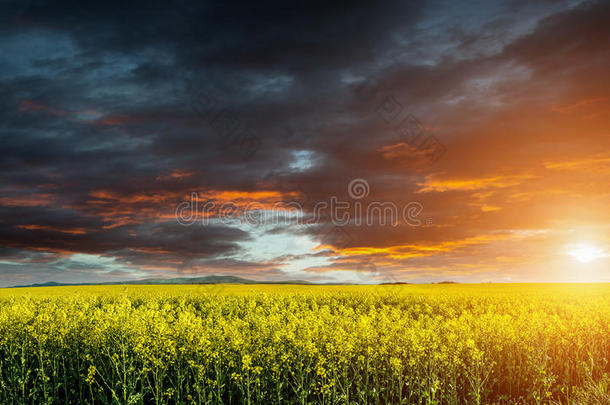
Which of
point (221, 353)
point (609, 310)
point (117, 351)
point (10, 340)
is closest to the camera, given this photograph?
point (221, 353)

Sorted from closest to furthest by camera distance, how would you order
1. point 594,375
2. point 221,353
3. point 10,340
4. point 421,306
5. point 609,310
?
1. point 221,353
2. point 594,375
3. point 10,340
4. point 609,310
5. point 421,306

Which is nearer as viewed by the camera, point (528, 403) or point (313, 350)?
point (313, 350)

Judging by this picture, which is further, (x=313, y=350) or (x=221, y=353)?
(x=221, y=353)

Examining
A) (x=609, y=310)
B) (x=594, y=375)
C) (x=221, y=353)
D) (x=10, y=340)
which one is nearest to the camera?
(x=221, y=353)

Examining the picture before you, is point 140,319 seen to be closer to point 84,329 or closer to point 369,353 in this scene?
point 84,329

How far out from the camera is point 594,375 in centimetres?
1431

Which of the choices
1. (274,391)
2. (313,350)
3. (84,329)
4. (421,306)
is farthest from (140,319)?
(421,306)

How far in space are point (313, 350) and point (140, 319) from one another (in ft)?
21.0

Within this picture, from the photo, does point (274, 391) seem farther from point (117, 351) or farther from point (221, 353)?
point (117, 351)

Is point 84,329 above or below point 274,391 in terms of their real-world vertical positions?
above

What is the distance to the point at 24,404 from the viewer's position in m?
11.9

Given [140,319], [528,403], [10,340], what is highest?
[140,319]

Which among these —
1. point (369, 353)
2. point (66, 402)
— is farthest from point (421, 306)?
point (66, 402)

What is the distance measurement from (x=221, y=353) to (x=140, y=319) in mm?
3864
